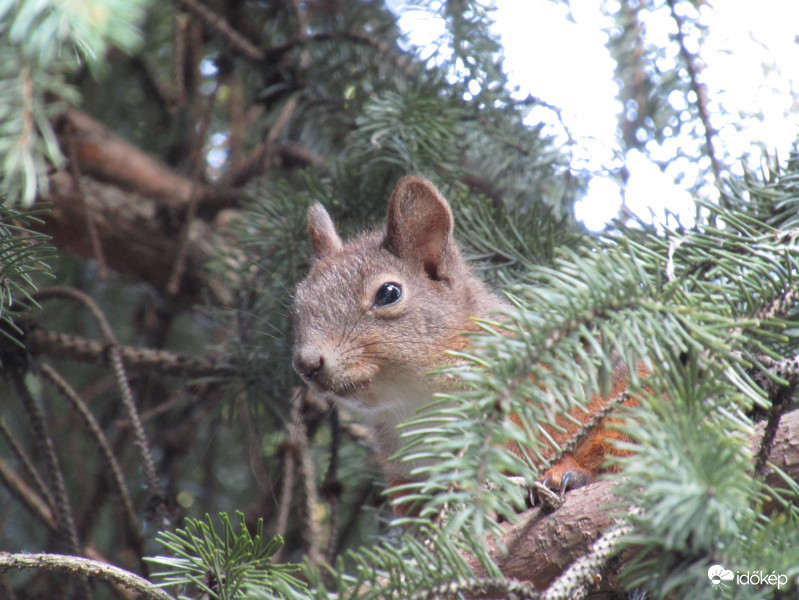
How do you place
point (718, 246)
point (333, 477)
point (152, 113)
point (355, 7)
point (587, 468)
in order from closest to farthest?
point (718, 246) < point (587, 468) < point (333, 477) < point (355, 7) < point (152, 113)

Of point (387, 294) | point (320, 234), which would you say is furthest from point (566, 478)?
point (320, 234)

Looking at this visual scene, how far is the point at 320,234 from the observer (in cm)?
149

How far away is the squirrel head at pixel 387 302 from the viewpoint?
1298 mm

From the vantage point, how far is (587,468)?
4.05 feet

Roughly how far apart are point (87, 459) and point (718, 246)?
1.93 metres

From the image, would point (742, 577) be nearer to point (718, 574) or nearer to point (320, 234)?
point (718, 574)

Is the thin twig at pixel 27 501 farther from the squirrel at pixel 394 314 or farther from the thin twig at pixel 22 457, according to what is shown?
the squirrel at pixel 394 314

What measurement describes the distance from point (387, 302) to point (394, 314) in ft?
0.10

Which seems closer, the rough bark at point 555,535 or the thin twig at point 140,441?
the rough bark at point 555,535

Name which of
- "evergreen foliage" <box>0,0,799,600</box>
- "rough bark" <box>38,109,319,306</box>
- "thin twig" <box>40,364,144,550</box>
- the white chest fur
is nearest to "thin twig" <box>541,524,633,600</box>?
"evergreen foliage" <box>0,0,799,600</box>

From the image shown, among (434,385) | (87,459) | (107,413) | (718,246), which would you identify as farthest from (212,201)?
(718,246)

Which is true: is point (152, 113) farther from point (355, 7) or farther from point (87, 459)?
point (87, 459)

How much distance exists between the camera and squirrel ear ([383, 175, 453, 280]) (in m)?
1.31

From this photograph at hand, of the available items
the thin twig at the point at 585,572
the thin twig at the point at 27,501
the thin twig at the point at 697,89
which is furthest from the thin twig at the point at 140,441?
the thin twig at the point at 697,89
